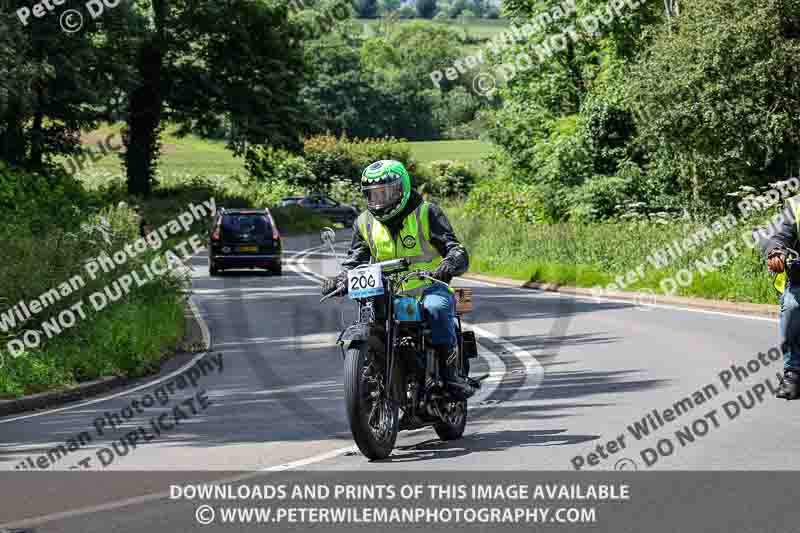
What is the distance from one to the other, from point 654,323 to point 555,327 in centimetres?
159

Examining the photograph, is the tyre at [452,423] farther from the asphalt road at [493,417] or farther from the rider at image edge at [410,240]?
the rider at image edge at [410,240]

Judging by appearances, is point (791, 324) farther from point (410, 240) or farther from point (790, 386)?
point (410, 240)

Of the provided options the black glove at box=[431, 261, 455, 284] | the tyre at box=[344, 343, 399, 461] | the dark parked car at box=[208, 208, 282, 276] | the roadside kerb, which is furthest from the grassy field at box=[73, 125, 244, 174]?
the tyre at box=[344, 343, 399, 461]

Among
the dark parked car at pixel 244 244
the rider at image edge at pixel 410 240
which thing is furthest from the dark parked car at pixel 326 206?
the rider at image edge at pixel 410 240

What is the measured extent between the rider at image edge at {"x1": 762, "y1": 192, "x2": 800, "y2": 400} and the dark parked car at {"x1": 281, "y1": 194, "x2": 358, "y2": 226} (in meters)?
61.3

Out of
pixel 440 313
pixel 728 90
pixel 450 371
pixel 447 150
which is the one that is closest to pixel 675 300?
pixel 728 90

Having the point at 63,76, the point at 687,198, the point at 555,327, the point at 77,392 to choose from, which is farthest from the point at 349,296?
the point at 687,198

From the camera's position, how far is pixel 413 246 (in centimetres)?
971

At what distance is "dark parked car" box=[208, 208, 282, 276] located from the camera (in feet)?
118

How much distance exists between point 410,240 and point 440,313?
0.57 meters

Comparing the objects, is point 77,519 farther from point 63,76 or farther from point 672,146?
point 672,146

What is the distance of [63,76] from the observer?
32.2m

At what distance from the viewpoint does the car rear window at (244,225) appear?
36000 mm

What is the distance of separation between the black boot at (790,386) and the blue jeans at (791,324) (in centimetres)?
11
